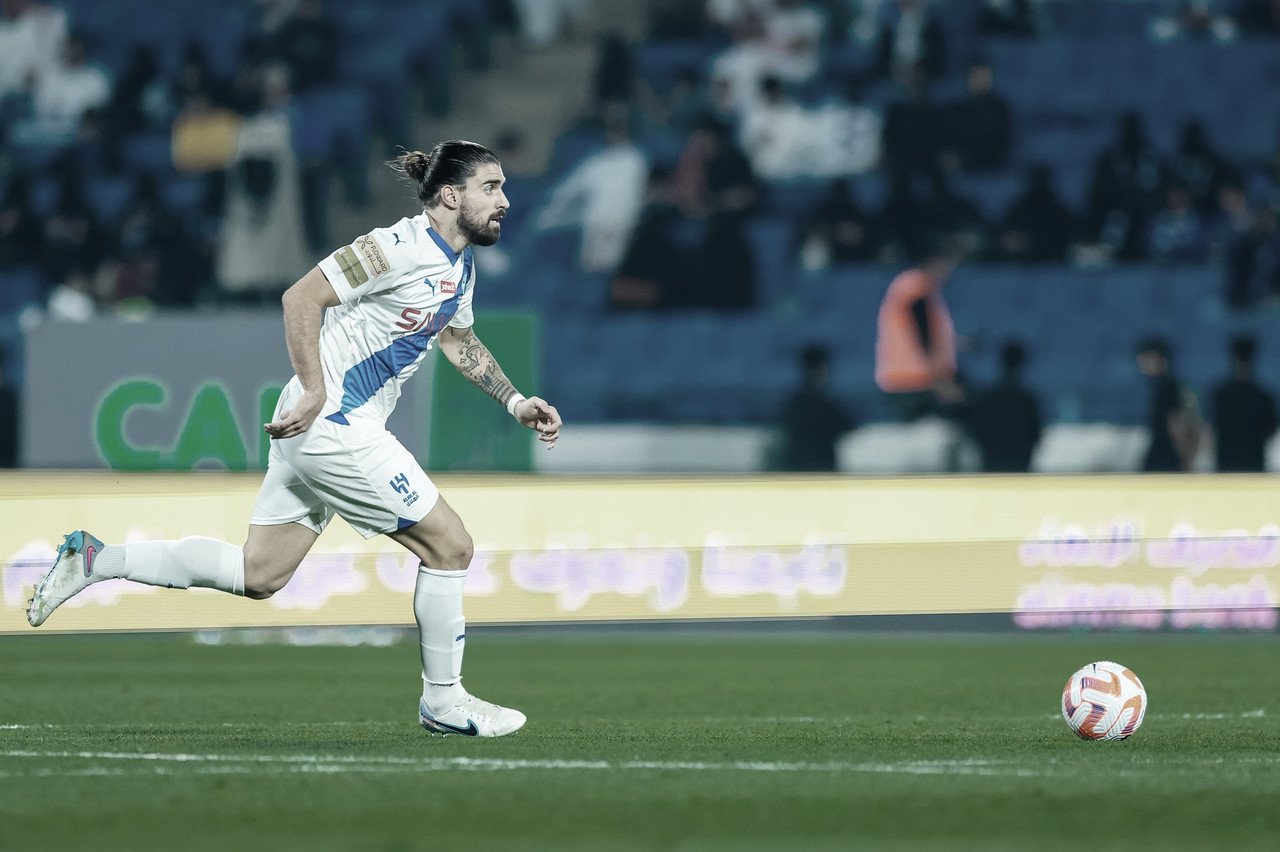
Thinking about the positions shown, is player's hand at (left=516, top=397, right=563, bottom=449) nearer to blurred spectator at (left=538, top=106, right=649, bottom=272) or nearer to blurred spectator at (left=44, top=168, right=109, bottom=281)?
blurred spectator at (left=538, top=106, right=649, bottom=272)

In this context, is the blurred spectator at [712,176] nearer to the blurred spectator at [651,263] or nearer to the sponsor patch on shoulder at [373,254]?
the blurred spectator at [651,263]

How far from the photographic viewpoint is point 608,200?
55.6ft

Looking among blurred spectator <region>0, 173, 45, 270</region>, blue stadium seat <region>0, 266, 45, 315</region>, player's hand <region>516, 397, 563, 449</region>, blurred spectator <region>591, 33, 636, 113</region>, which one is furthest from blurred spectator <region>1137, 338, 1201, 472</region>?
blurred spectator <region>0, 173, 45, 270</region>

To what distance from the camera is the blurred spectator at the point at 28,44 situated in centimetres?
1980

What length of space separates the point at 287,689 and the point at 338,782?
359cm

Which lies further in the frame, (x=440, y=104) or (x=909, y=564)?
(x=440, y=104)

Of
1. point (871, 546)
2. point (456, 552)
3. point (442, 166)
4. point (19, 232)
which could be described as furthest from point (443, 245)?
point (19, 232)

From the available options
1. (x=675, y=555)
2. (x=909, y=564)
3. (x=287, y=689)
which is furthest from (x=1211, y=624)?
(x=287, y=689)

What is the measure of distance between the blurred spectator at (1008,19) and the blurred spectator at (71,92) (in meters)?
7.97

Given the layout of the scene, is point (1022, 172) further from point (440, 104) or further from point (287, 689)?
point (287, 689)

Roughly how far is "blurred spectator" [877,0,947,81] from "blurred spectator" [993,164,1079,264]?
1.85 meters

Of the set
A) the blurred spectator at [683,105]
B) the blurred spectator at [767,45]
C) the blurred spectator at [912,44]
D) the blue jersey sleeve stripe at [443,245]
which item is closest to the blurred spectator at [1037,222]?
the blurred spectator at [912,44]

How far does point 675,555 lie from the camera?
466 inches

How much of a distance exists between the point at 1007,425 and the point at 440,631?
7.68m
